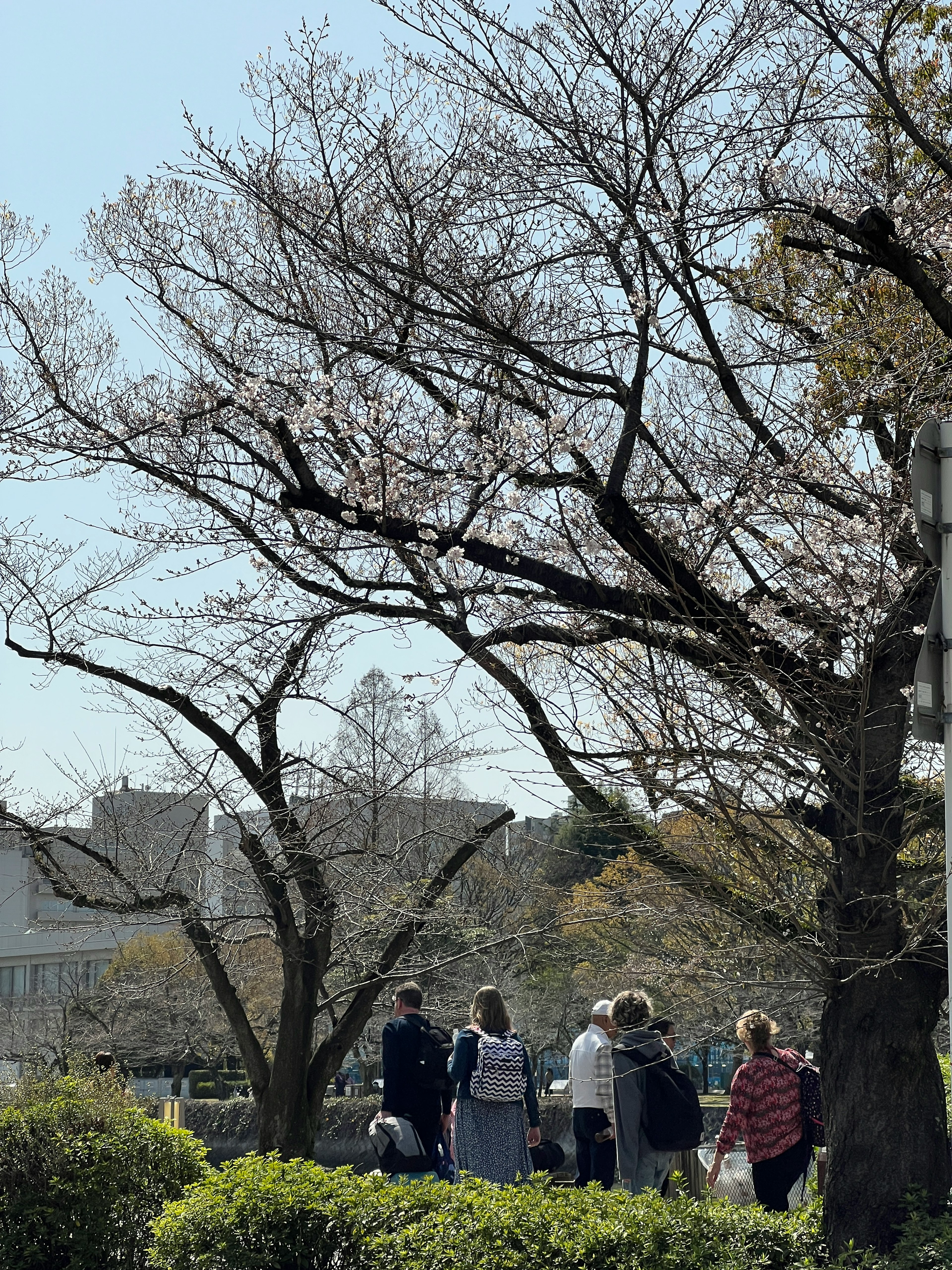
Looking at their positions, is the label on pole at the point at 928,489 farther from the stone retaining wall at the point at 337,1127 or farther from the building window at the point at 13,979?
the building window at the point at 13,979

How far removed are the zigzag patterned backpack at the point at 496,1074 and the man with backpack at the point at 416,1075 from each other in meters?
0.34

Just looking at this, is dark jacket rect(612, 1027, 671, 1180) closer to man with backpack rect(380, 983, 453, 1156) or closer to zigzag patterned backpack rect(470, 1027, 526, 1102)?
zigzag patterned backpack rect(470, 1027, 526, 1102)

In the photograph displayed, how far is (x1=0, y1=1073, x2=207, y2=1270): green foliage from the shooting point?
6.28m

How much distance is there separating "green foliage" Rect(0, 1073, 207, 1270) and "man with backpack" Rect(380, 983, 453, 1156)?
1.13 metres

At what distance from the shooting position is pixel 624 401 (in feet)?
19.0

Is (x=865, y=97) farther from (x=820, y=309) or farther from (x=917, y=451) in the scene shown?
(x=917, y=451)

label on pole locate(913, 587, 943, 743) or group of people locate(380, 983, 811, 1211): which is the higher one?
label on pole locate(913, 587, 943, 743)

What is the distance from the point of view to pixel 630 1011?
658 centimetres

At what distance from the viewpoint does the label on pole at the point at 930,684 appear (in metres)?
3.04

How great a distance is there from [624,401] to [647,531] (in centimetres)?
80

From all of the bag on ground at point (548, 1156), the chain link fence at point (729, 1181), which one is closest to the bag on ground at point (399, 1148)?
the bag on ground at point (548, 1156)

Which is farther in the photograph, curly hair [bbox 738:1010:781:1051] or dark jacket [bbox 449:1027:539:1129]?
dark jacket [bbox 449:1027:539:1129]

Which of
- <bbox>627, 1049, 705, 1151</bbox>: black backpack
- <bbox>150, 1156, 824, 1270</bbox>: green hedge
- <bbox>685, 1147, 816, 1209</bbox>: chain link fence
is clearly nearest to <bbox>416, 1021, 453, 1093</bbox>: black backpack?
<bbox>627, 1049, 705, 1151</bbox>: black backpack

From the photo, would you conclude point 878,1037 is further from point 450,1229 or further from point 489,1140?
point 489,1140
